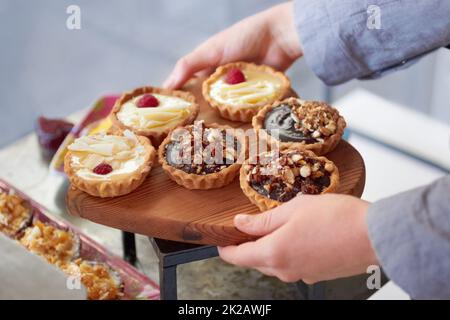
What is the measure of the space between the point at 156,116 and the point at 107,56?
2322 millimetres

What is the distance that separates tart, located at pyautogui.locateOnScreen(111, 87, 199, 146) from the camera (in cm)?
138

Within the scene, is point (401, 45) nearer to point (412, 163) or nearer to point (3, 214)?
point (412, 163)

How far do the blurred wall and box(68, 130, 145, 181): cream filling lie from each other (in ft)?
6.68

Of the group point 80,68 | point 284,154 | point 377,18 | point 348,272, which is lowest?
point 80,68

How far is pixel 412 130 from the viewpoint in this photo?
6.38 feet

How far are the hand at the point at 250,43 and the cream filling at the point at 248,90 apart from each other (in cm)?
10

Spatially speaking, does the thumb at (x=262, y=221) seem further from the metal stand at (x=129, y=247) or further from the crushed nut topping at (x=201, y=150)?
the metal stand at (x=129, y=247)

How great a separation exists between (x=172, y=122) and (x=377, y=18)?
1.65 feet

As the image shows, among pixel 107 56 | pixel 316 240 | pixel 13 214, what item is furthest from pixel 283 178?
pixel 107 56

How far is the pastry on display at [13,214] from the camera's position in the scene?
4.59 feet

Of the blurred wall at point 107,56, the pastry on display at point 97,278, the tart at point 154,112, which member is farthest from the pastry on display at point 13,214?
the blurred wall at point 107,56

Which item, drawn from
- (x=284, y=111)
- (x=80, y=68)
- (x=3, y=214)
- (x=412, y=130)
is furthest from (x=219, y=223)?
(x=80, y=68)

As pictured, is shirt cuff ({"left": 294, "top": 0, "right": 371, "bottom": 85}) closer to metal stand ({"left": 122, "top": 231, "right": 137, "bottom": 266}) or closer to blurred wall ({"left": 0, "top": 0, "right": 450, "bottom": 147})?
metal stand ({"left": 122, "top": 231, "right": 137, "bottom": 266})

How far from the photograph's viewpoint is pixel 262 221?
43.7 inches
